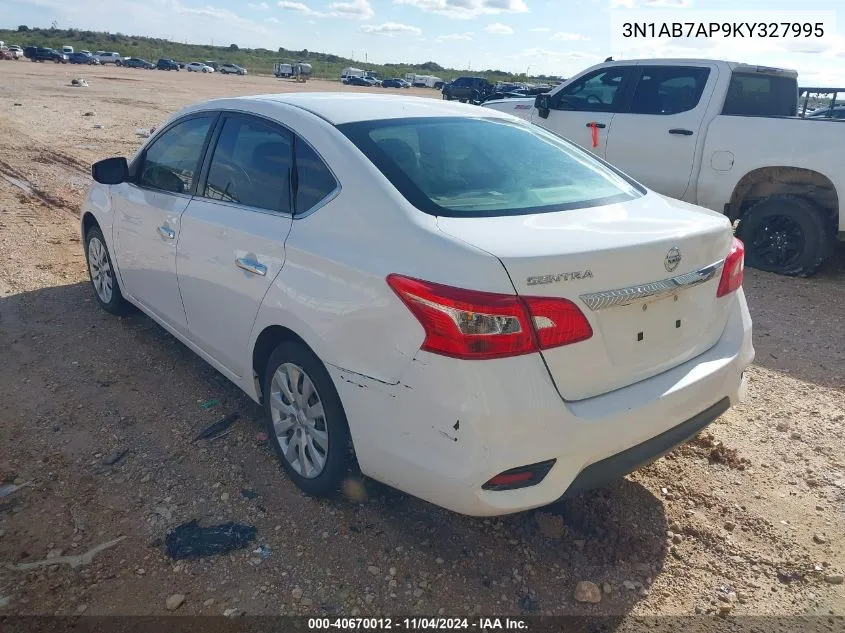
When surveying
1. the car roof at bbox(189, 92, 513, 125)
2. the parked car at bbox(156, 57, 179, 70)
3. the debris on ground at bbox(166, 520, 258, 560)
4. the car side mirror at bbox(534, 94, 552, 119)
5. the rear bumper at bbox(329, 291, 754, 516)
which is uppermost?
the parked car at bbox(156, 57, 179, 70)

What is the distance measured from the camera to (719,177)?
6812 mm

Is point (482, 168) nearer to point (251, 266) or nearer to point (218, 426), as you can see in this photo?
Result: point (251, 266)

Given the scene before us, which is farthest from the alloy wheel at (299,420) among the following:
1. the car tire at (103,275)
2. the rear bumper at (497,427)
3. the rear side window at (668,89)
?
the rear side window at (668,89)

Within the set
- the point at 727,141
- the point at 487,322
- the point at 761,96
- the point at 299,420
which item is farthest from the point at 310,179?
the point at 761,96

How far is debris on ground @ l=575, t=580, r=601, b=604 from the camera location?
8.33ft

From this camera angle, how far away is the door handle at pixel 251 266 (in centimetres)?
300

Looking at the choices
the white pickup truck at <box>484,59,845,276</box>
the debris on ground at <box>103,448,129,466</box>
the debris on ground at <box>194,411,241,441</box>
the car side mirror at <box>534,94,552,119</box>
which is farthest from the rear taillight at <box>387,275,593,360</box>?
the car side mirror at <box>534,94,552,119</box>

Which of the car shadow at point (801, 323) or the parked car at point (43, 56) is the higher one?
the parked car at point (43, 56)

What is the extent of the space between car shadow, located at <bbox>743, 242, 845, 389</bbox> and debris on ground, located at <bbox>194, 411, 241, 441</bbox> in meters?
3.52

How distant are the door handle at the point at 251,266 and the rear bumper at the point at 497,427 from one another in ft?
2.16

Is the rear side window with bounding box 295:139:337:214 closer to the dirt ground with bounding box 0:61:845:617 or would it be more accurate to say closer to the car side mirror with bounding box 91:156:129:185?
the dirt ground with bounding box 0:61:845:617

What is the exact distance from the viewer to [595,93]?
792cm

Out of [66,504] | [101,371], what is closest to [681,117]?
[101,371]

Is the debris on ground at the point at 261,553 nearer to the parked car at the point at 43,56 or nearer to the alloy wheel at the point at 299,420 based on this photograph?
the alloy wheel at the point at 299,420
